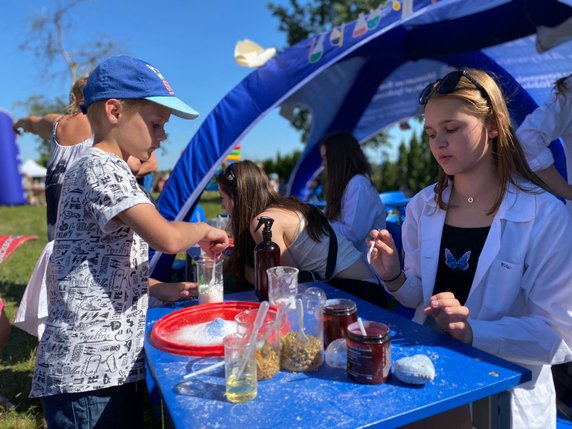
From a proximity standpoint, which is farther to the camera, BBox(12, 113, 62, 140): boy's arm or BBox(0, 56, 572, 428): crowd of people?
BBox(12, 113, 62, 140): boy's arm

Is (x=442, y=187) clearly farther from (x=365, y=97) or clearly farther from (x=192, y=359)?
(x=365, y=97)

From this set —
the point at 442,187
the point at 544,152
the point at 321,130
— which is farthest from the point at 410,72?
the point at 442,187

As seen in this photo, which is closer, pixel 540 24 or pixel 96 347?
pixel 96 347

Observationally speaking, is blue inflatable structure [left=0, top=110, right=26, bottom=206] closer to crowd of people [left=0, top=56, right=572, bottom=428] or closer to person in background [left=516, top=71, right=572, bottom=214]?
Answer: crowd of people [left=0, top=56, right=572, bottom=428]

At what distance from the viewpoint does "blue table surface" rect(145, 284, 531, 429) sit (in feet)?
3.29

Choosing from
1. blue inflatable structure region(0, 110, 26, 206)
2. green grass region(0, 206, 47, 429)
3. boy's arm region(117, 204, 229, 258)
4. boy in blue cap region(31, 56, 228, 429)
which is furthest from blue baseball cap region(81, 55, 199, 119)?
blue inflatable structure region(0, 110, 26, 206)

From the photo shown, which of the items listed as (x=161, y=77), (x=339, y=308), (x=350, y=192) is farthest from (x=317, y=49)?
(x=339, y=308)

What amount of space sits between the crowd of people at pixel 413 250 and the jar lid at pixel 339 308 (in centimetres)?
25

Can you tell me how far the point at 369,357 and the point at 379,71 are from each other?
6.68 m

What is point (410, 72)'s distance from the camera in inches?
283

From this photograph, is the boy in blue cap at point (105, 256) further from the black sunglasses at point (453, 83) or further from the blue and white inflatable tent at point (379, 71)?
the blue and white inflatable tent at point (379, 71)

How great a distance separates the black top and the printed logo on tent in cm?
286

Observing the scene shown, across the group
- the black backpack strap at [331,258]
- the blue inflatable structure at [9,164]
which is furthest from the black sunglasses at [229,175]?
the blue inflatable structure at [9,164]

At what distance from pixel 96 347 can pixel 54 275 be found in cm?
27
